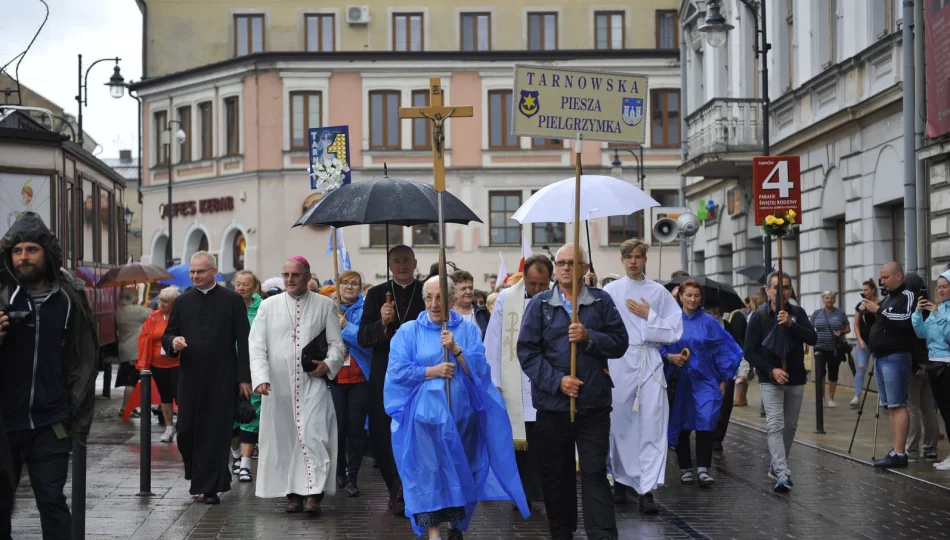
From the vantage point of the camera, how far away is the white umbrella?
11508 millimetres

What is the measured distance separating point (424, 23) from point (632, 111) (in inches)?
1759

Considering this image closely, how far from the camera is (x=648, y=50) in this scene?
49781 mm

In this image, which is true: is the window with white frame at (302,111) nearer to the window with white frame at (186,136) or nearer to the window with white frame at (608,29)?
the window with white frame at (186,136)

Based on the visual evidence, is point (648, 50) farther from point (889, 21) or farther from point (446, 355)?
point (446, 355)

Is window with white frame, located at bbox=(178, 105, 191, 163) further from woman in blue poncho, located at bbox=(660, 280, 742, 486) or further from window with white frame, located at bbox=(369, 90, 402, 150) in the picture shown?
woman in blue poncho, located at bbox=(660, 280, 742, 486)

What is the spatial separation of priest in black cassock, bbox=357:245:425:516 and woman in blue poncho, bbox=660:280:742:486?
242cm

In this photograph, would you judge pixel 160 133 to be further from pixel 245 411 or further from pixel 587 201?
pixel 587 201

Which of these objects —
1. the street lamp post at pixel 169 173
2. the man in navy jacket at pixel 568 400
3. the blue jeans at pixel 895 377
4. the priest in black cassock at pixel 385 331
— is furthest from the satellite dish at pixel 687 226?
the street lamp post at pixel 169 173

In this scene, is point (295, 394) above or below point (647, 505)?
above

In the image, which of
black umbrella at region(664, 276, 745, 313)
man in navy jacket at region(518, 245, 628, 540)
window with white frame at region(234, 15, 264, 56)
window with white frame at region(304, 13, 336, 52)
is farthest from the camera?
window with white frame at region(234, 15, 264, 56)

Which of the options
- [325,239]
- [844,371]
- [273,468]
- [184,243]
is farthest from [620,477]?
[184,243]

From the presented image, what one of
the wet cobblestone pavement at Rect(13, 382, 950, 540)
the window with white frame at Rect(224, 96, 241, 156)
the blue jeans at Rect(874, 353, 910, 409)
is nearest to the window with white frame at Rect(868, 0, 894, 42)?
the blue jeans at Rect(874, 353, 910, 409)

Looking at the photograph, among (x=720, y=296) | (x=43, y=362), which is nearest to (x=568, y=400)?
(x=43, y=362)

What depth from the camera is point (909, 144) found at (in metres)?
19.5
